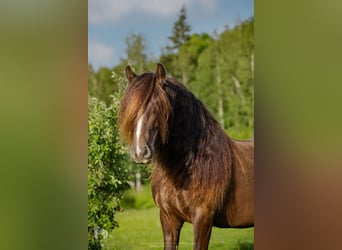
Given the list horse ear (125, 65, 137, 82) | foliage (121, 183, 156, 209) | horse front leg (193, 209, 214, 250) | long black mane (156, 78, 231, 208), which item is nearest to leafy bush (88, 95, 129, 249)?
foliage (121, 183, 156, 209)

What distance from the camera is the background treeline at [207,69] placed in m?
3.47

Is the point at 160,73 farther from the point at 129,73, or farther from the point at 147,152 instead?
the point at 147,152

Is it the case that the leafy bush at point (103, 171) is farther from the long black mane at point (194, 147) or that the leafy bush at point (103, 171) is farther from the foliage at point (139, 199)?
the long black mane at point (194, 147)

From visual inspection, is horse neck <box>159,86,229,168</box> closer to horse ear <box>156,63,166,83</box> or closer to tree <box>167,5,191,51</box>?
horse ear <box>156,63,166,83</box>

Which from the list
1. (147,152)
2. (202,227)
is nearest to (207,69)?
(147,152)

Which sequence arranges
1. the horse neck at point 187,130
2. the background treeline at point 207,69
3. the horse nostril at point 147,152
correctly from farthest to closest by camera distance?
the background treeline at point 207,69
the horse neck at point 187,130
the horse nostril at point 147,152

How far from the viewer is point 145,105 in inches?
129

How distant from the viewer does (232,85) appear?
348 centimetres

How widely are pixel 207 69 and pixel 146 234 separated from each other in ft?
3.14

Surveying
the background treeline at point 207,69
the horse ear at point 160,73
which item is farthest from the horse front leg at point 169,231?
the horse ear at point 160,73

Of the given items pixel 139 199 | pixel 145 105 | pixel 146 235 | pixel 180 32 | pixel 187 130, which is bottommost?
pixel 146 235

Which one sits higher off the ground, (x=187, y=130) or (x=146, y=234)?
(x=187, y=130)
